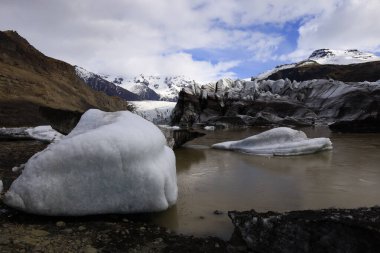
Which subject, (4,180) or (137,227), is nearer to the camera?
(137,227)

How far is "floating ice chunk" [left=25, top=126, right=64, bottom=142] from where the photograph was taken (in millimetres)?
12581

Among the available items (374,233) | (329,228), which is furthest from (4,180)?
(374,233)

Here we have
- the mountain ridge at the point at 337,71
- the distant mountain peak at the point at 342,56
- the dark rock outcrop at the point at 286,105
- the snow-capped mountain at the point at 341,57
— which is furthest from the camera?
the distant mountain peak at the point at 342,56

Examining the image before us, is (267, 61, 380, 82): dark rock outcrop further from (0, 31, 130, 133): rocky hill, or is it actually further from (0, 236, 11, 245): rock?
(0, 236, 11, 245): rock

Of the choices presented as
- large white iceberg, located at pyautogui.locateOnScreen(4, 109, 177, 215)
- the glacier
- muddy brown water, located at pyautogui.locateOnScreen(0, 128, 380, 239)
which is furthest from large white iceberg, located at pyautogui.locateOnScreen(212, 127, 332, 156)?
large white iceberg, located at pyautogui.locateOnScreen(4, 109, 177, 215)

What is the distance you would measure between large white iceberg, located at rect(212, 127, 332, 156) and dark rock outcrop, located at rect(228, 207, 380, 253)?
786 cm

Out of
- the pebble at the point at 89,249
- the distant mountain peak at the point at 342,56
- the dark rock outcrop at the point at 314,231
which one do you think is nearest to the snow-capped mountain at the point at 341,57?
the distant mountain peak at the point at 342,56

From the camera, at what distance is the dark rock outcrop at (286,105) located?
113 feet

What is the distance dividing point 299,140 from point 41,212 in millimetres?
9369

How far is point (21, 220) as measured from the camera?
477cm

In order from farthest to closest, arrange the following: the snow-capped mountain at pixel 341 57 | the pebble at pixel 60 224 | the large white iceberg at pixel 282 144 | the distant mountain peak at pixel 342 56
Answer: the distant mountain peak at pixel 342 56
the snow-capped mountain at pixel 341 57
the large white iceberg at pixel 282 144
the pebble at pixel 60 224

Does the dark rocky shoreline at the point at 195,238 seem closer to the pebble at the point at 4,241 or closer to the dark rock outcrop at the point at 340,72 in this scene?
the pebble at the point at 4,241

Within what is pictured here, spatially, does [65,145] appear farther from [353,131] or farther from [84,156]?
[353,131]

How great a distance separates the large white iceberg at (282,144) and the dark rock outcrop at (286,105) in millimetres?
21811
